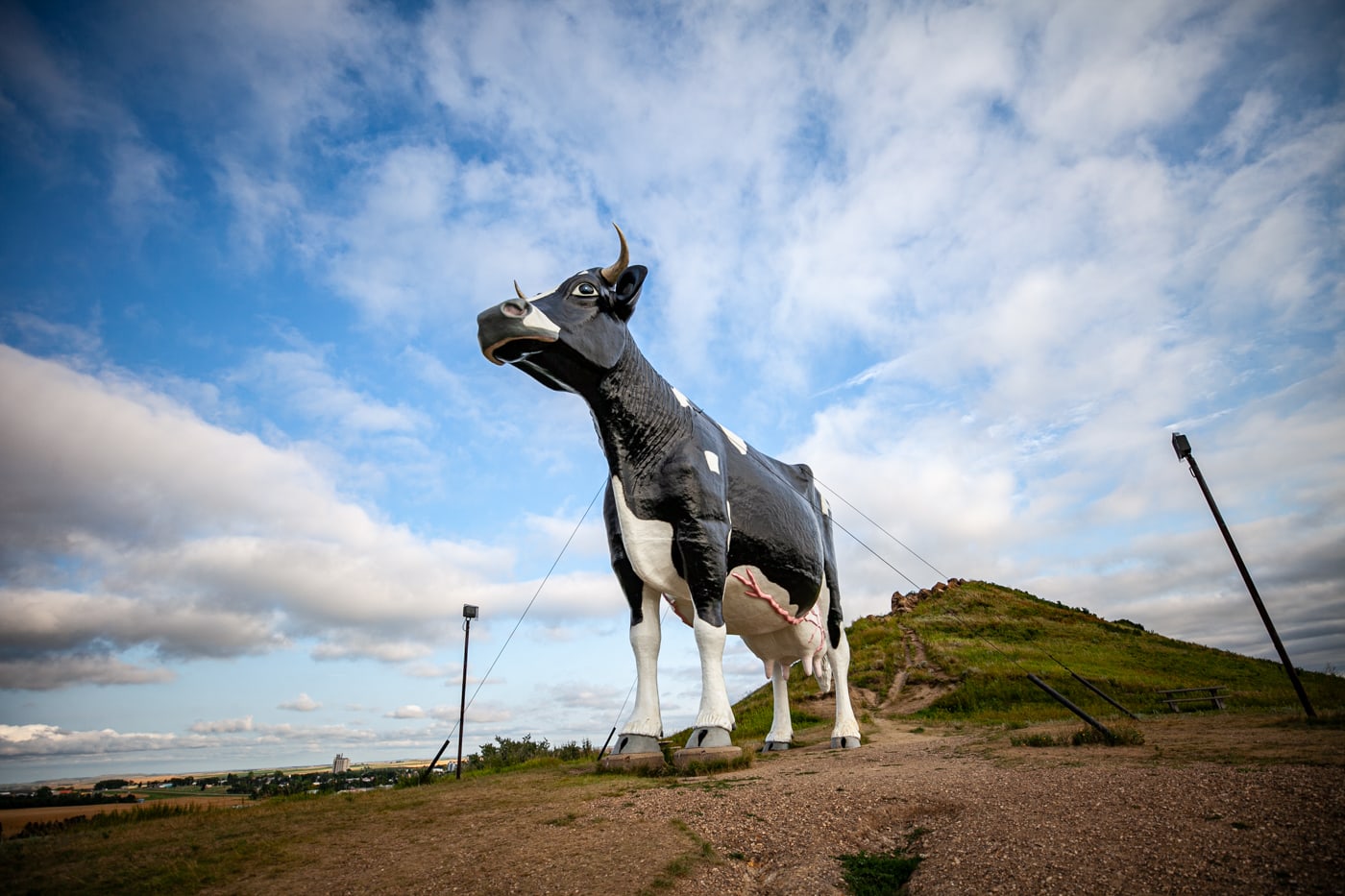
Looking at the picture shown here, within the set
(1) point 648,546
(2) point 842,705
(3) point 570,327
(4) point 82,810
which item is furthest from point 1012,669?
(4) point 82,810

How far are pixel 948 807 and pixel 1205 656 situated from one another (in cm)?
2043

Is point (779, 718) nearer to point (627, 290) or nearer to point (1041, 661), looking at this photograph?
point (627, 290)

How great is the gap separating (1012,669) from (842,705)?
26.2 feet

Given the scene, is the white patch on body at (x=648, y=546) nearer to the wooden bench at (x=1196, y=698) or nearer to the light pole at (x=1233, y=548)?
the light pole at (x=1233, y=548)

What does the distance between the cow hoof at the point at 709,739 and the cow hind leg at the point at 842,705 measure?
3.23m

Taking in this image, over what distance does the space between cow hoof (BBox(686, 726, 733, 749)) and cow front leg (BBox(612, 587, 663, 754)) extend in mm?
419

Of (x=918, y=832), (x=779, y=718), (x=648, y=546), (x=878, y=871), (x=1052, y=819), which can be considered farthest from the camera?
(x=779, y=718)

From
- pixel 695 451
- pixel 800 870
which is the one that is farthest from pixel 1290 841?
pixel 695 451

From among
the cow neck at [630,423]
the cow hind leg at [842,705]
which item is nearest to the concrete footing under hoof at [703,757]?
the cow neck at [630,423]

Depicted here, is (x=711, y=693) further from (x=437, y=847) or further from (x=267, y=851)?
(x=267, y=851)

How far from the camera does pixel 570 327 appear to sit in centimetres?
758

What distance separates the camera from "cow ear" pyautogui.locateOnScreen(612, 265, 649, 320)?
26.8ft

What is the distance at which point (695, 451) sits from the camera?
26.6 ft

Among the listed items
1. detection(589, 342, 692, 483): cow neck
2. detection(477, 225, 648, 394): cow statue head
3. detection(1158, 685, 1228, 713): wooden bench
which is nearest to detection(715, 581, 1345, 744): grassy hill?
detection(1158, 685, 1228, 713): wooden bench
